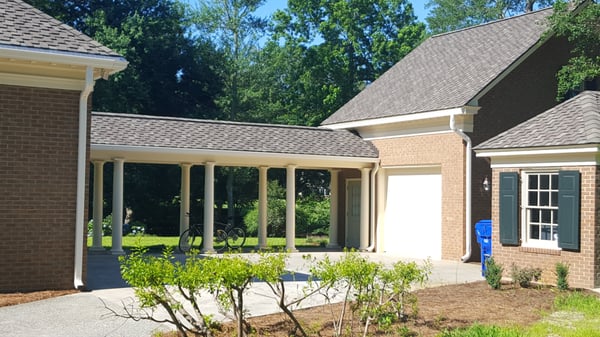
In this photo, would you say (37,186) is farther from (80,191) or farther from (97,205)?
(97,205)

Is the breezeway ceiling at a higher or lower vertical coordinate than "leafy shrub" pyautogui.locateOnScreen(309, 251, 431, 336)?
higher

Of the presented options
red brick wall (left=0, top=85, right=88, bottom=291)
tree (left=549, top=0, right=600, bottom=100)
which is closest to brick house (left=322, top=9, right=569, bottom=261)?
tree (left=549, top=0, right=600, bottom=100)

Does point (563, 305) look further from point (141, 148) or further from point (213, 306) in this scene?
point (141, 148)

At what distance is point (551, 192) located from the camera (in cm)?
1448

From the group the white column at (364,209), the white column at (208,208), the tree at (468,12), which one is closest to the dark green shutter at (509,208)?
the white column at (364,209)

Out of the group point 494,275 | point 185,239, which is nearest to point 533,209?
point 494,275

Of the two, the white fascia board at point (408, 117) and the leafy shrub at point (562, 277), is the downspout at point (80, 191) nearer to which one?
the leafy shrub at point (562, 277)

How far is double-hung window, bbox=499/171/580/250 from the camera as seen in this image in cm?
1405

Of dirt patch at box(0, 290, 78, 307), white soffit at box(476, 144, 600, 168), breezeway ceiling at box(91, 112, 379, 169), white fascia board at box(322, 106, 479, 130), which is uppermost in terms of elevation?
Result: white fascia board at box(322, 106, 479, 130)

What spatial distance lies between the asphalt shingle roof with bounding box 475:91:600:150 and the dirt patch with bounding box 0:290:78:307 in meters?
9.20

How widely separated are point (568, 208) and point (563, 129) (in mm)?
1754

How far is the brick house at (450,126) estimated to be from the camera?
19.5 m

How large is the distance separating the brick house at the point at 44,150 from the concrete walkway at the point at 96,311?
3.09 ft

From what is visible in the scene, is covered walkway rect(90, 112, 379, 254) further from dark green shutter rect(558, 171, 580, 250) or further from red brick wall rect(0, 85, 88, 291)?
dark green shutter rect(558, 171, 580, 250)
